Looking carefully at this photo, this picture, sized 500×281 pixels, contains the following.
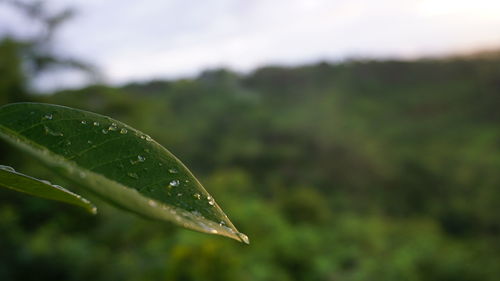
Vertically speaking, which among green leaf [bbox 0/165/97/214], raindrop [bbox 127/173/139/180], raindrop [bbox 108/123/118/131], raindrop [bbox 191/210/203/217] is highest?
raindrop [bbox 108/123/118/131]

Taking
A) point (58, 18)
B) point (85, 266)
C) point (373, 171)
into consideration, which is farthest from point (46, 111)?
point (373, 171)

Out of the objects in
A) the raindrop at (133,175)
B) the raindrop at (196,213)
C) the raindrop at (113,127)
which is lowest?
the raindrop at (196,213)

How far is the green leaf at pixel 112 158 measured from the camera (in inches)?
5.8

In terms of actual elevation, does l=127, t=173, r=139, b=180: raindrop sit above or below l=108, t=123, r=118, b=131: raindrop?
below

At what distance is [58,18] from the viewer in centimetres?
727

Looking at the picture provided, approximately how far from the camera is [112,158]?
18 centimetres

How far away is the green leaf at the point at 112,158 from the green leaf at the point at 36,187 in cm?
3

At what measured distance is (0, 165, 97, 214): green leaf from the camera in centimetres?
19

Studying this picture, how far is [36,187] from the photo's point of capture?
212 millimetres

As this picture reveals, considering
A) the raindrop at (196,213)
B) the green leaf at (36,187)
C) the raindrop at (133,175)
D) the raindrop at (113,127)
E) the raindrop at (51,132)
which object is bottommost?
the raindrop at (196,213)

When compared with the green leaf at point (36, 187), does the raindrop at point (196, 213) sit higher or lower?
lower

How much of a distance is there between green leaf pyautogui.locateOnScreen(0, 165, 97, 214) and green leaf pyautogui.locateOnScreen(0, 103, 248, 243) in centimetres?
3

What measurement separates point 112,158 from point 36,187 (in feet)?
0.20

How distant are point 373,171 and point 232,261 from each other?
11.0m
